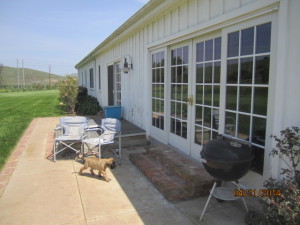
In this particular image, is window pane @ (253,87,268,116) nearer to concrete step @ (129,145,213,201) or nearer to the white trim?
the white trim

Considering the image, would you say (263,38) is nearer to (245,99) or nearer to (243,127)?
(245,99)

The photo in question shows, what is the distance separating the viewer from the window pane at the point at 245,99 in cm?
299

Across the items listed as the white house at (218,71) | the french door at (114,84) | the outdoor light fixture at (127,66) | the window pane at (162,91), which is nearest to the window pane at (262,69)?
the white house at (218,71)

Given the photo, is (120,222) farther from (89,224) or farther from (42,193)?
(42,193)

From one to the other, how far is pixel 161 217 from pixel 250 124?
5.06 feet

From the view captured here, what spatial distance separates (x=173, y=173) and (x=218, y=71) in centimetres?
173

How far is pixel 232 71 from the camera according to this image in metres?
3.25

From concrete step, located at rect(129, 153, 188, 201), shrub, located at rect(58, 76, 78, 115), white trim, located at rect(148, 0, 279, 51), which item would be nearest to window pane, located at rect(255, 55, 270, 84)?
white trim, located at rect(148, 0, 279, 51)

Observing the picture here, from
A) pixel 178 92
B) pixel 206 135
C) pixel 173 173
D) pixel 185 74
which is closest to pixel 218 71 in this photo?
pixel 185 74

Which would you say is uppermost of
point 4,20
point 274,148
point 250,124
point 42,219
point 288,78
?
point 4,20

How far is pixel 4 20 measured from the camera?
56.2 feet

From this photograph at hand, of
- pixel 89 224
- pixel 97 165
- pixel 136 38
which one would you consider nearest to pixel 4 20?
pixel 136 38

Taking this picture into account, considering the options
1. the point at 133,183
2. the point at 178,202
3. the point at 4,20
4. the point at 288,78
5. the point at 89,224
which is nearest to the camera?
the point at 288,78

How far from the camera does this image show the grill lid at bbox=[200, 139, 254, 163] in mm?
2521
